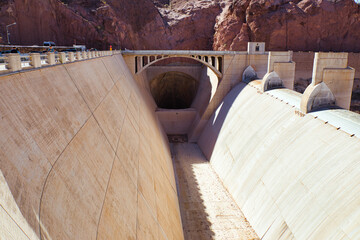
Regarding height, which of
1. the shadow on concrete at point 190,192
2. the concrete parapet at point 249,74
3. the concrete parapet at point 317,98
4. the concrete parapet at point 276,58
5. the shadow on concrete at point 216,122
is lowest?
the shadow on concrete at point 190,192

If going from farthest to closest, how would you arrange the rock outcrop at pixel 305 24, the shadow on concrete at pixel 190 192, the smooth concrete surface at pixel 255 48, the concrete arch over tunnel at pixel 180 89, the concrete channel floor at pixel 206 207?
the rock outcrop at pixel 305 24 < the concrete arch over tunnel at pixel 180 89 < the smooth concrete surface at pixel 255 48 < the shadow on concrete at pixel 190 192 < the concrete channel floor at pixel 206 207

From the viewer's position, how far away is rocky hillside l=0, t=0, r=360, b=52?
35.9 meters

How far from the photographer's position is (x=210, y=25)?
45531 mm

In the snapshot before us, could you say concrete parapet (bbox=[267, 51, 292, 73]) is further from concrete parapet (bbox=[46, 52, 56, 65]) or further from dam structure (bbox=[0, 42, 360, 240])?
concrete parapet (bbox=[46, 52, 56, 65])

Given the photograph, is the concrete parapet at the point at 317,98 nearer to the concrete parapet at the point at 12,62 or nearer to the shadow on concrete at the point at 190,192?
the shadow on concrete at the point at 190,192

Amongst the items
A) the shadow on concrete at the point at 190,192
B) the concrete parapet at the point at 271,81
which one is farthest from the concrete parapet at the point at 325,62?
the shadow on concrete at the point at 190,192

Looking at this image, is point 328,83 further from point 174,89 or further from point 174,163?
point 174,89

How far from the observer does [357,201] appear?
34.2 ft

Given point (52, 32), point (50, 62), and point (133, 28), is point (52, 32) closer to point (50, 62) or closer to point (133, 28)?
point (133, 28)

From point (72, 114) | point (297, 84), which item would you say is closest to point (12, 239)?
point (72, 114)

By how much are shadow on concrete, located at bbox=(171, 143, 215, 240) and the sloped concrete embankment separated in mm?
3031

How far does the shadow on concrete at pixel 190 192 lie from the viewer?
16.9 metres

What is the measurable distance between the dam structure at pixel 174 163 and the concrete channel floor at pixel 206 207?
0.08 meters

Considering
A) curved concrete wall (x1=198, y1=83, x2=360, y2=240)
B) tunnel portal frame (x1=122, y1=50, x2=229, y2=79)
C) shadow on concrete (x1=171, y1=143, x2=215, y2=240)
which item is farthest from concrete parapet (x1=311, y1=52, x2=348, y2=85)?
tunnel portal frame (x1=122, y1=50, x2=229, y2=79)
